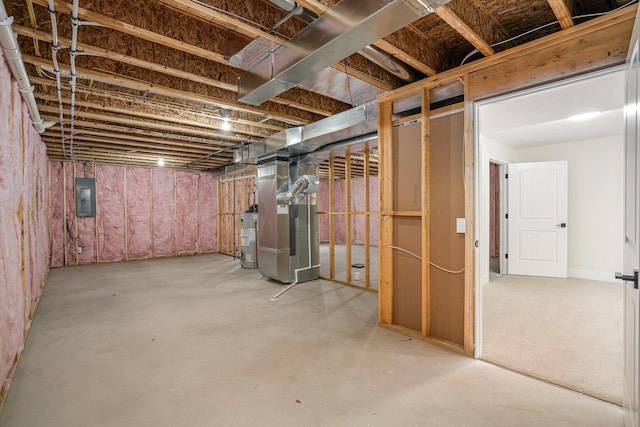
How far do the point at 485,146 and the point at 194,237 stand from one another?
23.8ft

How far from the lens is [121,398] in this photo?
195 cm

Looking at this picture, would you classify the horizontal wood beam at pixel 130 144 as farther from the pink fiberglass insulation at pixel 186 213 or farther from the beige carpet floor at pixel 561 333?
the beige carpet floor at pixel 561 333

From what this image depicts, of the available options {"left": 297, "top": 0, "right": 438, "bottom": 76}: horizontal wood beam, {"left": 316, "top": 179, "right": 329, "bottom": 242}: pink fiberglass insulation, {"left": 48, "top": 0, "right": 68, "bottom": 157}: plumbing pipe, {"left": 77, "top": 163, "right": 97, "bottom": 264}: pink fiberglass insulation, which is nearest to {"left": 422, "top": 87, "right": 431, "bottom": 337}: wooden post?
{"left": 297, "top": 0, "right": 438, "bottom": 76}: horizontal wood beam

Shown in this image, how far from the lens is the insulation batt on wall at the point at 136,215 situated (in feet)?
22.0

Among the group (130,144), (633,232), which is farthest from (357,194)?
(633,232)

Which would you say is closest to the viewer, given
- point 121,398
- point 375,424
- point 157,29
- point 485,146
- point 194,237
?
point 375,424

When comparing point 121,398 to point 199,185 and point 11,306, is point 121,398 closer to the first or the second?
point 11,306

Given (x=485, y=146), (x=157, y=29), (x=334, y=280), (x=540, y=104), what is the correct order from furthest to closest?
(x=334, y=280)
(x=485, y=146)
(x=540, y=104)
(x=157, y=29)

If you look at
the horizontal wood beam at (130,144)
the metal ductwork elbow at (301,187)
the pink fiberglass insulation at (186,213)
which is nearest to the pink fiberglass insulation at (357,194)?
the pink fiberglass insulation at (186,213)

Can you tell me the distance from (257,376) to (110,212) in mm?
6783

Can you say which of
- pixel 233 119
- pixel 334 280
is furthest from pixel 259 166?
pixel 334 280

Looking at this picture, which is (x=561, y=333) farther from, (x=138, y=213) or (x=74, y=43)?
(x=138, y=213)

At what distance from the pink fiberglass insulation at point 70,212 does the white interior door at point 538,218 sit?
29.3ft

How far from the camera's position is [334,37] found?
179cm
